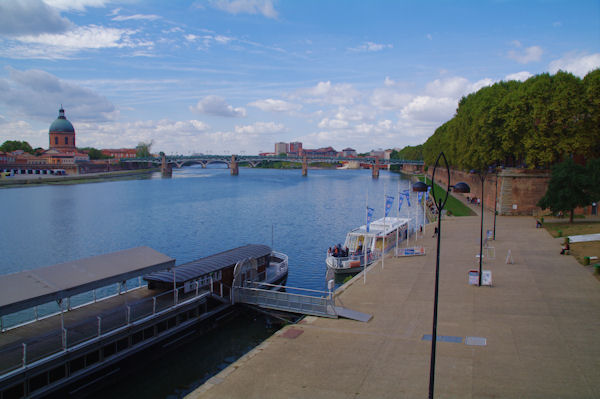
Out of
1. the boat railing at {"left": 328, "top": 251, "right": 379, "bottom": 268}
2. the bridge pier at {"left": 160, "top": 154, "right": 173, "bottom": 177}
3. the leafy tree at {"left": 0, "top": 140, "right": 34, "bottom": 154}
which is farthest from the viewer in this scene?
the leafy tree at {"left": 0, "top": 140, "right": 34, "bottom": 154}

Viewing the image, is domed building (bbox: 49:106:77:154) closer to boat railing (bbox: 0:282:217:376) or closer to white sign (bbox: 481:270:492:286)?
boat railing (bbox: 0:282:217:376)

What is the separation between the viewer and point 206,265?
23.0 m

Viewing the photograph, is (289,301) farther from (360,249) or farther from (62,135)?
(62,135)

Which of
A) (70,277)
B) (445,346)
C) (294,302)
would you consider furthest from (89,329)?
(445,346)

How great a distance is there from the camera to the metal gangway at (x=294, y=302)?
19750 millimetres

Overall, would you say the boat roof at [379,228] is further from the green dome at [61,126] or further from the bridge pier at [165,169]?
the green dome at [61,126]

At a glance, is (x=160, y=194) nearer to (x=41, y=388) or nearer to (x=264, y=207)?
(x=264, y=207)

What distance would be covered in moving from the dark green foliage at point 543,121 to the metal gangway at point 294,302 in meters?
40.1

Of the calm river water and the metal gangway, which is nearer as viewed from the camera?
the metal gangway

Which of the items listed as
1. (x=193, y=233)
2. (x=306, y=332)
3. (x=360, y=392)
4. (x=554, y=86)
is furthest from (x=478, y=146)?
(x=360, y=392)

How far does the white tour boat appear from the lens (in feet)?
101

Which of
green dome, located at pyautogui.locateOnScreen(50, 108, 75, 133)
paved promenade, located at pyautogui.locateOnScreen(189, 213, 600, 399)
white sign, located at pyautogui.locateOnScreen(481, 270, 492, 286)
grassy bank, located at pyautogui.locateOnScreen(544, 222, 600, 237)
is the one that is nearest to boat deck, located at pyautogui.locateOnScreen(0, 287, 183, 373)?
paved promenade, located at pyautogui.locateOnScreen(189, 213, 600, 399)

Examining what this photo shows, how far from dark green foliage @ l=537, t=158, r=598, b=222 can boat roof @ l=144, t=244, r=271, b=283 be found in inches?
1214

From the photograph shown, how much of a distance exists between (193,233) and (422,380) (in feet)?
131
